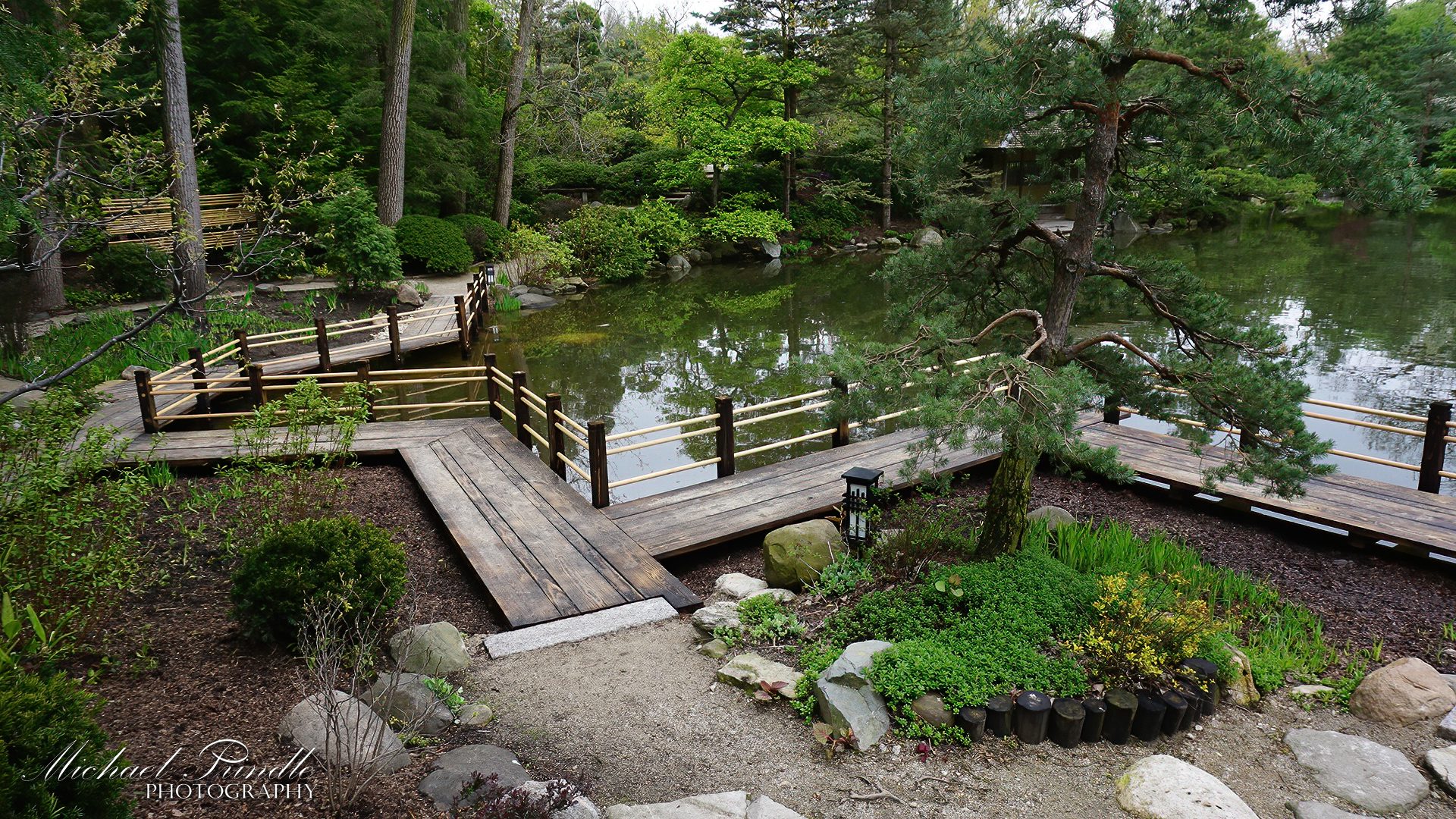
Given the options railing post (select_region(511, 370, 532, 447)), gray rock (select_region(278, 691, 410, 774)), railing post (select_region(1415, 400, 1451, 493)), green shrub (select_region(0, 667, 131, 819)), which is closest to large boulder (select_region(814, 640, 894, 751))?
gray rock (select_region(278, 691, 410, 774))

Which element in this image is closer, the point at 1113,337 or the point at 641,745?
the point at 641,745

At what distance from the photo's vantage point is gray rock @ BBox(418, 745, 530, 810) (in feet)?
11.8

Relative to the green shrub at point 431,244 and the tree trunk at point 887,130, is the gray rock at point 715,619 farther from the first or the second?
the tree trunk at point 887,130

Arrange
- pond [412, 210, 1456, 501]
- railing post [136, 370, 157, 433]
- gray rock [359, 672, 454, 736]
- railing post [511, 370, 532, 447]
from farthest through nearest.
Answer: pond [412, 210, 1456, 501]
railing post [136, 370, 157, 433]
railing post [511, 370, 532, 447]
gray rock [359, 672, 454, 736]

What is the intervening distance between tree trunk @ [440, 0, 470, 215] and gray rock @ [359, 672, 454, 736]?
61.7ft

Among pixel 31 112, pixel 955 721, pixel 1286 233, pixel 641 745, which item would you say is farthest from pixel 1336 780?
pixel 1286 233

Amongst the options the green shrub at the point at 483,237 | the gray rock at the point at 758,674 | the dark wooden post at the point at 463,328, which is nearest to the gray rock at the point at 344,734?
the gray rock at the point at 758,674

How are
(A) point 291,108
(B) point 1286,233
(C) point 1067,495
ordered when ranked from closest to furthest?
1. (C) point 1067,495
2. (A) point 291,108
3. (B) point 1286,233

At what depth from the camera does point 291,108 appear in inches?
758

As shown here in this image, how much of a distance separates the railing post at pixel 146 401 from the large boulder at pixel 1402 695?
10987 millimetres

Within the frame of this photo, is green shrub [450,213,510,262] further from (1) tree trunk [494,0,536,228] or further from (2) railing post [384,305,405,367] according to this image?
(2) railing post [384,305,405,367]

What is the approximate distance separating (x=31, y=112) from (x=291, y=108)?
15692mm

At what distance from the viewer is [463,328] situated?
1454 cm

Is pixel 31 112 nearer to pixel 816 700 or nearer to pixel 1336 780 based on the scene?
pixel 816 700
